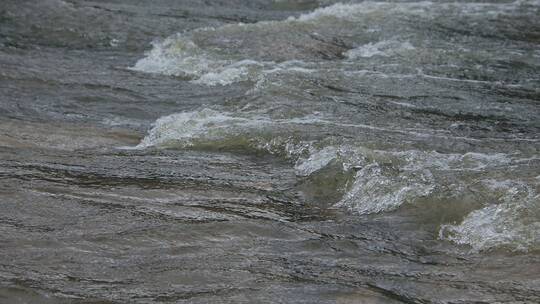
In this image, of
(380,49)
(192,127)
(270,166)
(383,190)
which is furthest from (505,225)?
(380,49)

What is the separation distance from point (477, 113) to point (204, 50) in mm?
3957

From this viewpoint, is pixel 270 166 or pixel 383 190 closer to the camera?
pixel 383 190

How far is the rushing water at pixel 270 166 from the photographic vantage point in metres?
3.80

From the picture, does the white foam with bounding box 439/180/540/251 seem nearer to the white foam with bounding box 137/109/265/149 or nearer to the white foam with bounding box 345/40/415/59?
the white foam with bounding box 137/109/265/149

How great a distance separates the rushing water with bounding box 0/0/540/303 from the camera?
149 inches

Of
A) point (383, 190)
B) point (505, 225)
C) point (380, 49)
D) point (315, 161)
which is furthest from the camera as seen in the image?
point (380, 49)

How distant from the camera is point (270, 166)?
5.87m

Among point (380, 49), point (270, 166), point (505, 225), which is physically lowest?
point (270, 166)

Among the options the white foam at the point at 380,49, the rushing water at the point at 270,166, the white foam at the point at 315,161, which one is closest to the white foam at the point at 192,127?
the rushing water at the point at 270,166

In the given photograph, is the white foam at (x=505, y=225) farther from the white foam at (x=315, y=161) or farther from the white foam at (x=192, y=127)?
the white foam at (x=192, y=127)

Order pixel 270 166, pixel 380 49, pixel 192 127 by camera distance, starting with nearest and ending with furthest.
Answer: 1. pixel 270 166
2. pixel 192 127
3. pixel 380 49

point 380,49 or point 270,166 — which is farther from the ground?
point 380,49

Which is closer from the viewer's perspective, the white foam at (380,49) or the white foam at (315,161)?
the white foam at (315,161)

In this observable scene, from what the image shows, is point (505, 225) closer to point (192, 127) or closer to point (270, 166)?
point (270, 166)
